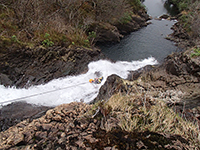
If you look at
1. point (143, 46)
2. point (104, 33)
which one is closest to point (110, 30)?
point (104, 33)

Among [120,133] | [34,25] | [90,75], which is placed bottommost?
[120,133]

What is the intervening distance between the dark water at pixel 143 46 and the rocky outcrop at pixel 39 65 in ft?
13.6

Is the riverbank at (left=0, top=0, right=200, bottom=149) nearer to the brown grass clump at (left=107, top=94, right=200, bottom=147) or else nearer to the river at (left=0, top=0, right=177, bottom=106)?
the brown grass clump at (left=107, top=94, right=200, bottom=147)

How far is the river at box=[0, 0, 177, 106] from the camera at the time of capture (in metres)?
6.49

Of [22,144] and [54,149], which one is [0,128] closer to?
[22,144]

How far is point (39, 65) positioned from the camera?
811cm

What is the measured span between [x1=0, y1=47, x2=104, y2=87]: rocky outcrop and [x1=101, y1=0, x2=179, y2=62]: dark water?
4138mm

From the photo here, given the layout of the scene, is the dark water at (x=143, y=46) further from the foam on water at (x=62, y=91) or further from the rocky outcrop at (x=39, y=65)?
the rocky outcrop at (x=39, y=65)

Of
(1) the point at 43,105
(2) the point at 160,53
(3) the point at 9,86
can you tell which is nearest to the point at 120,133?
(1) the point at 43,105

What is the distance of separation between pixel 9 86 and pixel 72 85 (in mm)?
3194

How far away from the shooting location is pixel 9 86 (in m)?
6.69

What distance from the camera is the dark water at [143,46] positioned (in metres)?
13.0

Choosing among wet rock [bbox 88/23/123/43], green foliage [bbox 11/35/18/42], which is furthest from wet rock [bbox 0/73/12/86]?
wet rock [bbox 88/23/123/43]

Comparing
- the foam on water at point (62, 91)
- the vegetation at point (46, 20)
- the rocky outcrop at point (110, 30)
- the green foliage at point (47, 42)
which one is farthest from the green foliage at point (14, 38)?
the rocky outcrop at point (110, 30)
